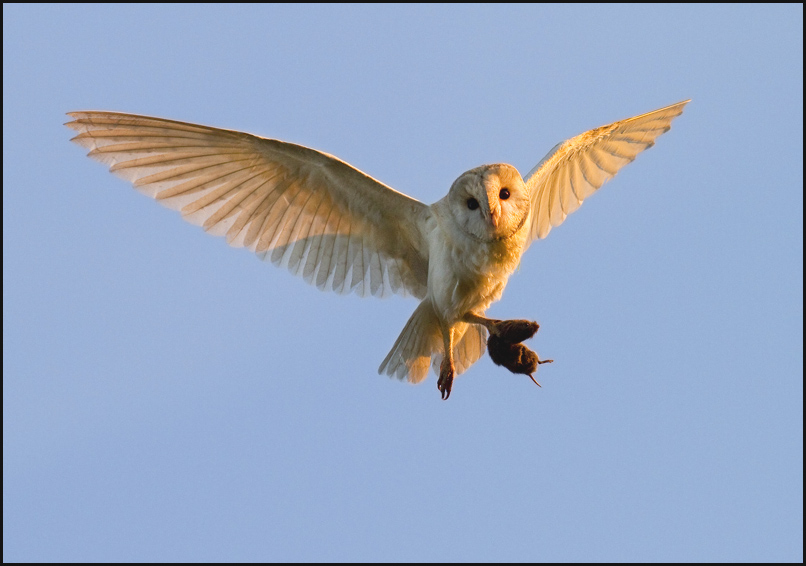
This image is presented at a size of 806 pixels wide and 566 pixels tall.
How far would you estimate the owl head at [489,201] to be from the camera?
5.48 meters

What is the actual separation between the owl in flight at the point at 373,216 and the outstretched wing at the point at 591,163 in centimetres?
2

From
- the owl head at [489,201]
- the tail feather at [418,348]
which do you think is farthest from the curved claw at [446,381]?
the owl head at [489,201]

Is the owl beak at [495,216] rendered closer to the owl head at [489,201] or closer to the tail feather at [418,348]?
the owl head at [489,201]

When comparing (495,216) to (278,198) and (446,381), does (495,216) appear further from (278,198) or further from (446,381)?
(278,198)

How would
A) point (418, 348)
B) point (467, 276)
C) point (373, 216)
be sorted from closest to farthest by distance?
point (467, 276), point (418, 348), point (373, 216)

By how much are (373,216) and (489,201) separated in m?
1.37

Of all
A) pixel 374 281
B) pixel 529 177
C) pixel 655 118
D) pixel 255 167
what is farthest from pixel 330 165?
pixel 655 118

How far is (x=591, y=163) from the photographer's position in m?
7.38

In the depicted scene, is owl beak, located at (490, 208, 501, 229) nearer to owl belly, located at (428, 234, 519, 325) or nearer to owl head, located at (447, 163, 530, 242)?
owl head, located at (447, 163, 530, 242)

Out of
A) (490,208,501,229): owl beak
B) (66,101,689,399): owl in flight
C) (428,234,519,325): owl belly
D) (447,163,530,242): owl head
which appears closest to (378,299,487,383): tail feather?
(66,101,689,399): owl in flight

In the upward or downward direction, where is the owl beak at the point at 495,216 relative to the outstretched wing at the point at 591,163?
downward

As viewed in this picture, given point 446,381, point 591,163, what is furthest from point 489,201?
point 591,163

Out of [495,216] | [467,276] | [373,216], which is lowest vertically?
[467,276]

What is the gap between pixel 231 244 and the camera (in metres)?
6.46
